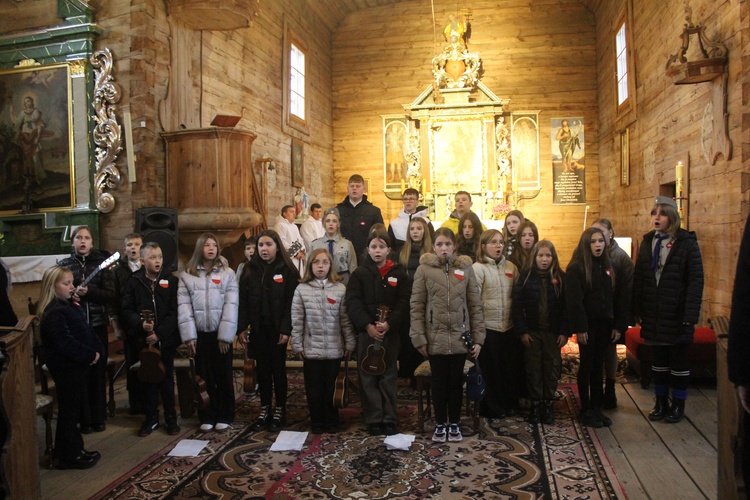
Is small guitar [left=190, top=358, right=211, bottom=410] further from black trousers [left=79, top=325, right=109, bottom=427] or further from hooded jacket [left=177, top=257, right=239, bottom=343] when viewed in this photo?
black trousers [left=79, top=325, right=109, bottom=427]

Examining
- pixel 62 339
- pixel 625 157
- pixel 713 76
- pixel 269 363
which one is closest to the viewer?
pixel 62 339

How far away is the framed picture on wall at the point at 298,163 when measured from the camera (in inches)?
454

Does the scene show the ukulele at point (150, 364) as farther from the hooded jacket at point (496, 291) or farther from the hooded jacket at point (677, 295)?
the hooded jacket at point (677, 295)

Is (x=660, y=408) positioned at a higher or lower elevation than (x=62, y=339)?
lower

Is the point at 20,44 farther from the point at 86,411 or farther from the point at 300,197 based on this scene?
the point at 300,197

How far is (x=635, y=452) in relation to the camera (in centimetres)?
390

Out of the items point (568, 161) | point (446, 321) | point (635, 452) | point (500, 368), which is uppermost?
point (568, 161)

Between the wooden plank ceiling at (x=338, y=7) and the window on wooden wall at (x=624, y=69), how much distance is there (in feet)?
6.80

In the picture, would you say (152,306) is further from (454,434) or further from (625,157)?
(625,157)

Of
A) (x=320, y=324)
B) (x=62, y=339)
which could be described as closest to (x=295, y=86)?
(x=320, y=324)

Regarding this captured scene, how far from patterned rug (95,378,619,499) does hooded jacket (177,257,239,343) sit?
782 mm

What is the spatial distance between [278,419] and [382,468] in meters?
1.16

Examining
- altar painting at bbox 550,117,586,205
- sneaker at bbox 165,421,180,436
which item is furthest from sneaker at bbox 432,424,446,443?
altar painting at bbox 550,117,586,205

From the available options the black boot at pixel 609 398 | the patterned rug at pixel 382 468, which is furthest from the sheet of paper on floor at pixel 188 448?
the black boot at pixel 609 398
